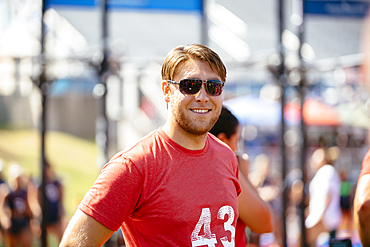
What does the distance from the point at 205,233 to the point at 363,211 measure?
0.72 m

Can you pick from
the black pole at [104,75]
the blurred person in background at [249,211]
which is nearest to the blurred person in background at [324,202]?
the black pole at [104,75]

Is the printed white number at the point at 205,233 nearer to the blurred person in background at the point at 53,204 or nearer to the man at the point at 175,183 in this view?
the man at the point at 175,183

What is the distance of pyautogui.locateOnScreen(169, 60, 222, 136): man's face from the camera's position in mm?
1646

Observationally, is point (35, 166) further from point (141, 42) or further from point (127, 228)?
point (127, 228)

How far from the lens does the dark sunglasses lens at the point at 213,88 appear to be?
Result: 1.67 metres

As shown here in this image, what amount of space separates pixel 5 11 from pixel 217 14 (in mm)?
10890

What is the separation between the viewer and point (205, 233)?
5.22ft

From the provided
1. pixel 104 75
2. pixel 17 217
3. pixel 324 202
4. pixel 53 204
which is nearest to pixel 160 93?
pixel 53 204

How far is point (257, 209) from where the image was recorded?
6.96 feet

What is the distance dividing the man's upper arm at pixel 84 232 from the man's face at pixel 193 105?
52 cm

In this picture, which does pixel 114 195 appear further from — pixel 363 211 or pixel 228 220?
pixel 363 211

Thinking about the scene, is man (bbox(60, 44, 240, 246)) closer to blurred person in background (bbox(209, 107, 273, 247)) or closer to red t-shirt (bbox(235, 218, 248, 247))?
blurred person in background (bbox(209, 107, 273, 247))

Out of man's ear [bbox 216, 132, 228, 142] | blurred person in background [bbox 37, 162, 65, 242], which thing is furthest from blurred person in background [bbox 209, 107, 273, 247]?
blurred person in background [bbox 37, 162, 65, 242]

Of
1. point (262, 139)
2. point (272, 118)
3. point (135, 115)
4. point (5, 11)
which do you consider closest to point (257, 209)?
point (5, 11)
